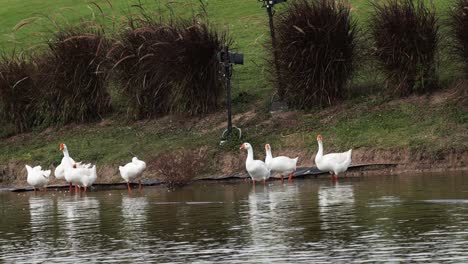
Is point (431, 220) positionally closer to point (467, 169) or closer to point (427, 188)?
point (427, 188)

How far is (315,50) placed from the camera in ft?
97.5

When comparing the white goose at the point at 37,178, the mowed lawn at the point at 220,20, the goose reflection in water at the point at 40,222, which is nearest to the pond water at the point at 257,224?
the goose reflection in water at the point at 40,222

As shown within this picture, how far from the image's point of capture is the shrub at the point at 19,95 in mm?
33844

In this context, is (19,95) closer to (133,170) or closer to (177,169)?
(133,170)

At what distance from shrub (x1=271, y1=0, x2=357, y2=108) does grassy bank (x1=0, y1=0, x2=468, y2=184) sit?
52 centimetres

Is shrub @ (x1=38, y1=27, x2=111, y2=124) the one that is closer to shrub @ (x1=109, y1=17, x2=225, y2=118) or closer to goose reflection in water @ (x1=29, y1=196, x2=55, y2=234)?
shrub @ (x1=109, y1=17, x2=225, y2=118)

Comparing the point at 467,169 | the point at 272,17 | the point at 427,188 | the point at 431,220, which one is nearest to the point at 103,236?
the point at 431,220

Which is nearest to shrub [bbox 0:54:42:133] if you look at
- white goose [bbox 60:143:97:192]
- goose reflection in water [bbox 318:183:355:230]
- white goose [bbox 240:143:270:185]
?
white goose [bbox 60:143:97:192]

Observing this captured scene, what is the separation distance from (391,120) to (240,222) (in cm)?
1099

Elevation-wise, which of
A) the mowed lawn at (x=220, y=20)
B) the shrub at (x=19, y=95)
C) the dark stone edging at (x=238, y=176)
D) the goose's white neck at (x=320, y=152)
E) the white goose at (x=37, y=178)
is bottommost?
the dark stone edging at (x=238, y=176)

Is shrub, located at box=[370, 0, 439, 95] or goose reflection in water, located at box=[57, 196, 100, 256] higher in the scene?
shrub, located at box=[370, 0, 439, 95]

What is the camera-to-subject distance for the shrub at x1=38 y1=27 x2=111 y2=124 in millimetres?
33156

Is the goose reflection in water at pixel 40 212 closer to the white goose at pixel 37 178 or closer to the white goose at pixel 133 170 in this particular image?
the white goose at pixel 37 178

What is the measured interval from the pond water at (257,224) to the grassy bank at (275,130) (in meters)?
2.57
